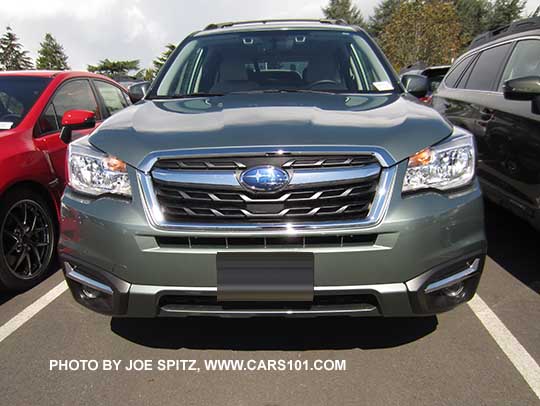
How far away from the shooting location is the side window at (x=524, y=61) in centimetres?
387

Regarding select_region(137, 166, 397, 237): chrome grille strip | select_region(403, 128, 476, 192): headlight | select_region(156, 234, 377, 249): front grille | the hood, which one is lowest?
select_region(156, 234, 377, 249): front grille

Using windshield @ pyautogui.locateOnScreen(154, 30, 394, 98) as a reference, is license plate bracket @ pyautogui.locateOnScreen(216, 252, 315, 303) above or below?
below

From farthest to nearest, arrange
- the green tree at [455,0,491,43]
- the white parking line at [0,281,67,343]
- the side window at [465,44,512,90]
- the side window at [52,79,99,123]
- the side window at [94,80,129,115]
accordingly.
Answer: the green tree at [455,0,491,43] → the side window at [94,80,129,115] → the side window at [465,44,512,90] → the side window at [52,79,99,123] → the white parking line at [0,281,67,343]

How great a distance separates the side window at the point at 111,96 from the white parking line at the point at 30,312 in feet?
7.21

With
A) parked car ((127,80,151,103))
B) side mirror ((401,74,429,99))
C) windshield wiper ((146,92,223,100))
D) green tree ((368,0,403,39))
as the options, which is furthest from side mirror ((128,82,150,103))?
green tree ((368,0,403,39))

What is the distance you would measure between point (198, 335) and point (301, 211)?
1133 mm

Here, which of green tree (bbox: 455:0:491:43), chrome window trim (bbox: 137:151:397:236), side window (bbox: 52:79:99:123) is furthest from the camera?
green tree (bbox: 455:0:491:43)

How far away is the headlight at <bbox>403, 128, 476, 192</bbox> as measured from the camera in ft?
7.01

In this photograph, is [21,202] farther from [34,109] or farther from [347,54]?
[347,54]

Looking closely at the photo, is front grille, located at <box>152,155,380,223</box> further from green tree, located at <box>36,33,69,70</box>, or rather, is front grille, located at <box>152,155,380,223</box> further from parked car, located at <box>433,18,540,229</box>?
green tree, located at <box>36,33,69,70</box>

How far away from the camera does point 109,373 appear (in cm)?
245

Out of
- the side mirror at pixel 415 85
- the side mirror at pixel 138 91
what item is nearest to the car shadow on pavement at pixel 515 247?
the side mirror at pixel 415 85

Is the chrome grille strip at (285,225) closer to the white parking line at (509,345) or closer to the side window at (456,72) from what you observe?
the white parking line at (509,345)

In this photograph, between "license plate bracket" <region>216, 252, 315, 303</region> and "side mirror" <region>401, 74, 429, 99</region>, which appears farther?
"side mirror" <region>401, 74, 429, 99</region>
